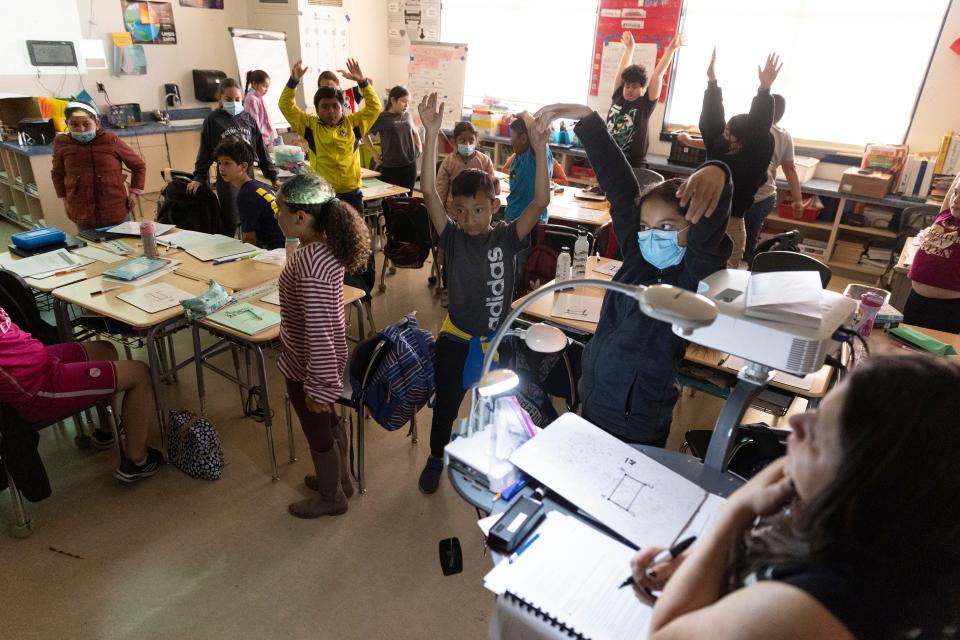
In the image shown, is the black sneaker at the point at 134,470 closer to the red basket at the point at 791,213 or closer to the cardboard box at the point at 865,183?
the red basket at the point at 791,213

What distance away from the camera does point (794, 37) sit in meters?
5.57

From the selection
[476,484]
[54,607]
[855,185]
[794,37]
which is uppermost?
[794,37]

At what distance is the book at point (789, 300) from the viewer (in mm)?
1150

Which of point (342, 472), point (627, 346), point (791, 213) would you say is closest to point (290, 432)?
point (342, 472)

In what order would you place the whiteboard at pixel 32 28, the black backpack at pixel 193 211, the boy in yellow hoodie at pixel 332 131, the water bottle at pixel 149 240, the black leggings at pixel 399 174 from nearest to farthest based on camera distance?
the water bottle at pixel 149 240, the black backpack at pixel 193 211, the boy in yellow hoodie at pixel 332 131, the whiteboard at pixel 32 28, the black leggings at pixel 399 174

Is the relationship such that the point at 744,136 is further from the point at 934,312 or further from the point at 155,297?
the point at 155,297

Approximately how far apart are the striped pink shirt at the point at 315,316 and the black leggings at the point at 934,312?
113 inches

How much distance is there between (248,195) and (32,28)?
14.0ft

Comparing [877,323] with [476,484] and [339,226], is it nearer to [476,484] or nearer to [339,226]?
[476,484]

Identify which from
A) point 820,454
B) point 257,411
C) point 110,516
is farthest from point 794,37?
point 110,516

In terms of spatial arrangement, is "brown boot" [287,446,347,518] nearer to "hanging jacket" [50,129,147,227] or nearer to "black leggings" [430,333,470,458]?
"black leggings" [430,333,470,458]

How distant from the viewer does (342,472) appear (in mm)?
2582

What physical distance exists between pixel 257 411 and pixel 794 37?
584cm


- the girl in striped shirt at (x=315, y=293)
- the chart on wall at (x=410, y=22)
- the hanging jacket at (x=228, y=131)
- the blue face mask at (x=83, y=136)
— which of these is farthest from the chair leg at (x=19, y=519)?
the chart on wall at (x=410, y=22)
